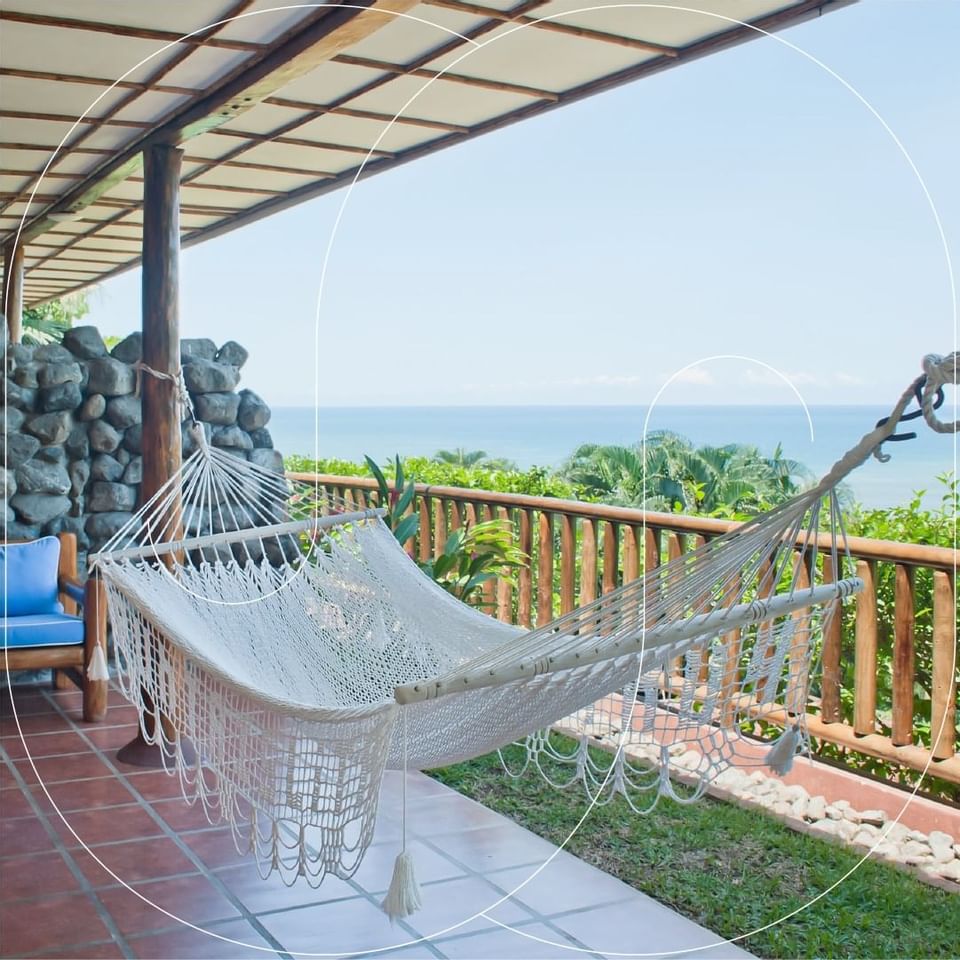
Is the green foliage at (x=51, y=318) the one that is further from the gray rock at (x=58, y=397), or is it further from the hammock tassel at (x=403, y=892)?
the hammock tassel at (x=403, y=892)

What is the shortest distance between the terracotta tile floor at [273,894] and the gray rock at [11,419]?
65.7 inches

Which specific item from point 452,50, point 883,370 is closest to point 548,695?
point 452,50

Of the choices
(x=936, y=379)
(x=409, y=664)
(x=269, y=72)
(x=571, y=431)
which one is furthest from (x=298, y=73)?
(x=571, y=431)

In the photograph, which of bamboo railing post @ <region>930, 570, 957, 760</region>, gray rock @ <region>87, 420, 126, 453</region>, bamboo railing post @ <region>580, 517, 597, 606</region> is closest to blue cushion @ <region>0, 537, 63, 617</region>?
gray rock @ <region>87, 420, 126, 453</region>

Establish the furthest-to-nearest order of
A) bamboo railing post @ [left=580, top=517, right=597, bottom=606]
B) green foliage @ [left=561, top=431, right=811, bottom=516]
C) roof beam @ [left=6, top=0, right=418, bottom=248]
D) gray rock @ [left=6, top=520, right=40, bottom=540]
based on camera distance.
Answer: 1. green foliage @ [left=561, top=431, right=811, bottom=516]
2. gray rock @ [left=6, top=520, right=40, bottom=540]
3. bamboo railing post @ [left=580, top=517, right=597, bottom=606]
4. roof beam @ [left=6, top=0, right=418, bottom=248]

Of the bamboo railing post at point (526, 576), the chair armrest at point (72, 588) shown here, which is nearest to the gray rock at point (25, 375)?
the chair armrest at point (72, 588)

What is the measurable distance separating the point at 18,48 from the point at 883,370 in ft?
71.5

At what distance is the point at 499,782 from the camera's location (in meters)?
3.14

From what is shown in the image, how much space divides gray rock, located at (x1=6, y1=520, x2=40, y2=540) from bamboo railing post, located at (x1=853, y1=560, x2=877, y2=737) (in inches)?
120

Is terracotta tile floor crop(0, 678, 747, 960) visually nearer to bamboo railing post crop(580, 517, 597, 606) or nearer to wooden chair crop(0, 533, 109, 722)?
wooden chair crop(0, 533, 109, 722)

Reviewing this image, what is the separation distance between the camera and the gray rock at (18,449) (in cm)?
425

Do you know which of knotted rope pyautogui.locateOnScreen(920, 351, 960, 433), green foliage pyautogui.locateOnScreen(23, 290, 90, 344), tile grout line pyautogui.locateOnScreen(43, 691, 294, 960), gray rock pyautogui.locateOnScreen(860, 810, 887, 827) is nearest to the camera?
knotted rope pyautogui.locateOnScreen(920, 351, 960, 433)

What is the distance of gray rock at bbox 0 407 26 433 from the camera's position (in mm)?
4254

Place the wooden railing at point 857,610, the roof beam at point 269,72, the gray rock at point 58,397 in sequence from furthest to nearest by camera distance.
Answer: the gray rock at point 58,397 → the wooden railing at point 857,610 → the roof beam at point 269,72
